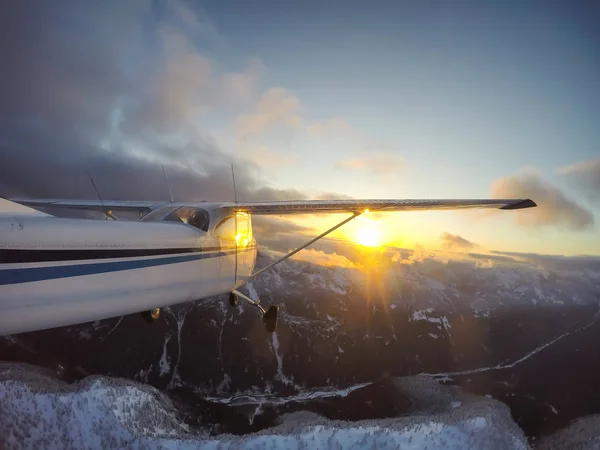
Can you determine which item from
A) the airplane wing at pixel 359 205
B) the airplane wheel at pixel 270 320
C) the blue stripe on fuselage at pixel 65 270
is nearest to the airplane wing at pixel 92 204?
the airplane wing at pixel 359 205

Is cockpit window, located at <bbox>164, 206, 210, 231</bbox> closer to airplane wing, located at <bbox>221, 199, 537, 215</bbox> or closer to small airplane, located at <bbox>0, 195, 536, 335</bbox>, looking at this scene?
small airplane, located at <bbox>0, 195, 536, 335</bbox>

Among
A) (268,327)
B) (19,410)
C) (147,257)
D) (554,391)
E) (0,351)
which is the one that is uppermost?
(147,257)

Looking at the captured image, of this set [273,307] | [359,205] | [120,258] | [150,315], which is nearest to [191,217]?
[120,258]

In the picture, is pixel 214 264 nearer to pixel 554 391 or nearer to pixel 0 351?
pixel 0 351

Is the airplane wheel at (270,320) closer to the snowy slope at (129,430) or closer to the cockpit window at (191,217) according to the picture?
the cockpit window at (191,217)

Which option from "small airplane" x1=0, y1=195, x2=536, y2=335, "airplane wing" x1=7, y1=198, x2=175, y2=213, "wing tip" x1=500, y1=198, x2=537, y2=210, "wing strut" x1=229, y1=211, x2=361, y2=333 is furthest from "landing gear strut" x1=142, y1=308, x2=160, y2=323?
"wing tip" x1=500, y1=198, x2=537, y2=210

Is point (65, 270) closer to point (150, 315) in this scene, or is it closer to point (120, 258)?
point (120, 258)

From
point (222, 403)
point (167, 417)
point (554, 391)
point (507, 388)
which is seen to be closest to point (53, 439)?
point (167, 417)
